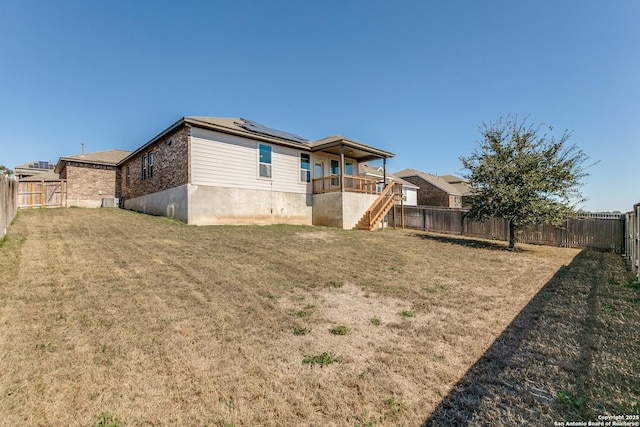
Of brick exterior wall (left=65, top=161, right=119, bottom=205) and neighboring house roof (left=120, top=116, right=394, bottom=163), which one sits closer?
neighboring house roof (left=120, top=116, right=394, bottom=163)

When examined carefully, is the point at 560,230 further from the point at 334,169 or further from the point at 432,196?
the point at 432,196

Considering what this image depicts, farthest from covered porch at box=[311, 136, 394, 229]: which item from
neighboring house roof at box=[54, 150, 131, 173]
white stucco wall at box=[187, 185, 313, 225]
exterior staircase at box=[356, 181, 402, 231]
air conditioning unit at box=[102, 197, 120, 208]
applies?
neighboring house roof at box=[54, 150, 131, 173]

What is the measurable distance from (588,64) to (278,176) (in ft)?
48.8

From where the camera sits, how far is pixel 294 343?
11.2ft

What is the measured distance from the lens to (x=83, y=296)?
445 centimetres

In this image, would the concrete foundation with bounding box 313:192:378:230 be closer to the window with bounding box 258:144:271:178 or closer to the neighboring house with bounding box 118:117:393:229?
the neighboring house with bounding box 118:117:393:229

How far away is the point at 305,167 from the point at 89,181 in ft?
55.1

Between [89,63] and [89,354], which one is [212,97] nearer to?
[89,63]

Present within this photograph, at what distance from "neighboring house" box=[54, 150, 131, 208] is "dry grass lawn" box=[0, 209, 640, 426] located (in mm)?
16405

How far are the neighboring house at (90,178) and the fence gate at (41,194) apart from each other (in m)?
0.46

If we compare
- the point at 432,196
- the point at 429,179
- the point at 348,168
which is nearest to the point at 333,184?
the point at 348,168

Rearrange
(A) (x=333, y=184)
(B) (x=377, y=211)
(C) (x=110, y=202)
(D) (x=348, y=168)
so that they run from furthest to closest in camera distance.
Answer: (C) (x=110, y=202) → (D) (x=348, y=168) → (A) (x=333, y=184) → (B) (x=377, y=211)

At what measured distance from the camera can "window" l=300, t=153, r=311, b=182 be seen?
17.1 meters

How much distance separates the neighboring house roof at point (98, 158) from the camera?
20.2m
